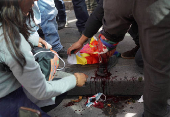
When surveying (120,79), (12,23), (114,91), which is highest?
(12,23)

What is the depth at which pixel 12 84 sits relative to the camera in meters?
1.33

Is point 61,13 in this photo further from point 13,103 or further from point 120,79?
point 13,103

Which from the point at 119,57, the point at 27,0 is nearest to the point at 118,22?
the point at 27,0

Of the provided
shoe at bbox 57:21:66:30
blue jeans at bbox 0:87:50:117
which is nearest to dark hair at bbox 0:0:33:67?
blue jeans at bbox 0:87:50:117

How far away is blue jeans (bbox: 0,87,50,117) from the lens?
132 centimetres

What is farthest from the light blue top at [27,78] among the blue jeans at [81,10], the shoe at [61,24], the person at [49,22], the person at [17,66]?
the shoe at [61,24]

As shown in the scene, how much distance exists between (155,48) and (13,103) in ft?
3.56

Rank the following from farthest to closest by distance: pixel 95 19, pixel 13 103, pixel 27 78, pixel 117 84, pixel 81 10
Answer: pixel 81 10
pixel 117 84
pixel 95 19
pixel 13 103
pixel 27 78

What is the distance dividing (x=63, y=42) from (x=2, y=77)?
1.90 meters

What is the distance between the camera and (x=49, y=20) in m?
2.47

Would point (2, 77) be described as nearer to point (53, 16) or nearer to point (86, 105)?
point (86, 105)

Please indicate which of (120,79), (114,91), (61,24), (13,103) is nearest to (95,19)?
(120,79)

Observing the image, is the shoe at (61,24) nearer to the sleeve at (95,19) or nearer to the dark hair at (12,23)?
the sleeve at (95,19)

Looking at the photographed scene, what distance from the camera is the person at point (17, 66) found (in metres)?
1.07
